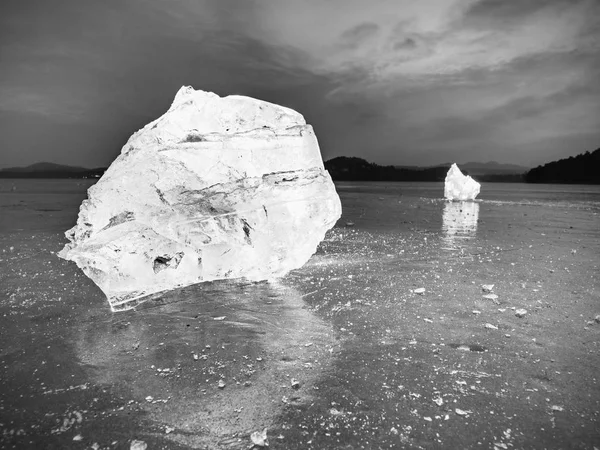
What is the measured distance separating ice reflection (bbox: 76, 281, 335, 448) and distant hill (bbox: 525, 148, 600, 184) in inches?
5871

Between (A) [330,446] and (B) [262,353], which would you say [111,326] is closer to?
(B) [262,353]

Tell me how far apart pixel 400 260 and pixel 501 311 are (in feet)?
11.6

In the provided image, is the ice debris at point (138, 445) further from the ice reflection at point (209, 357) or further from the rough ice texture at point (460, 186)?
the rough ice texture at point (460, 186)

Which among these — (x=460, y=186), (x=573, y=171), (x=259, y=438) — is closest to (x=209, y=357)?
(x=259, y=438)

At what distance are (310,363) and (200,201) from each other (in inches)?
134

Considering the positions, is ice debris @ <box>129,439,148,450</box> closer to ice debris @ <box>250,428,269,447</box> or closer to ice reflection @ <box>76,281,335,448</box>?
ice reflection @ <box>76,281,335,448</box>

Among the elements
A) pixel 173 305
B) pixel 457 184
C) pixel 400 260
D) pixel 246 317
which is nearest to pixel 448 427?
pixel 246 317

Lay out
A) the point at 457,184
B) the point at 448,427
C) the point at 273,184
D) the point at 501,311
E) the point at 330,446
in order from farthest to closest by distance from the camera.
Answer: the point at 457,184, the point at 273,184, the point at 501,311, the point at 448,427, the point at 330,446

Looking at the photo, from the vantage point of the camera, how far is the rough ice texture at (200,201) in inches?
227

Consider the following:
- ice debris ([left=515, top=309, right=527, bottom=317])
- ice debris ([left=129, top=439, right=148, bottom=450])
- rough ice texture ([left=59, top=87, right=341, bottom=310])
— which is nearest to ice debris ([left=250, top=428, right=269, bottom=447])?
ice debris ([left=129, top=439, right=148, bottom=450])

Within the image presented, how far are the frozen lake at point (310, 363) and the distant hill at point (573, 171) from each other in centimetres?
14690

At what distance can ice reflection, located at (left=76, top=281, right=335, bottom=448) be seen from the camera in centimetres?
323

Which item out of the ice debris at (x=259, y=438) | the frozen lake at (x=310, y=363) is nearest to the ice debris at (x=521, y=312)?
the frozen lake at (x=310, y=363)

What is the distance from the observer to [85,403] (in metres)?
3.35
